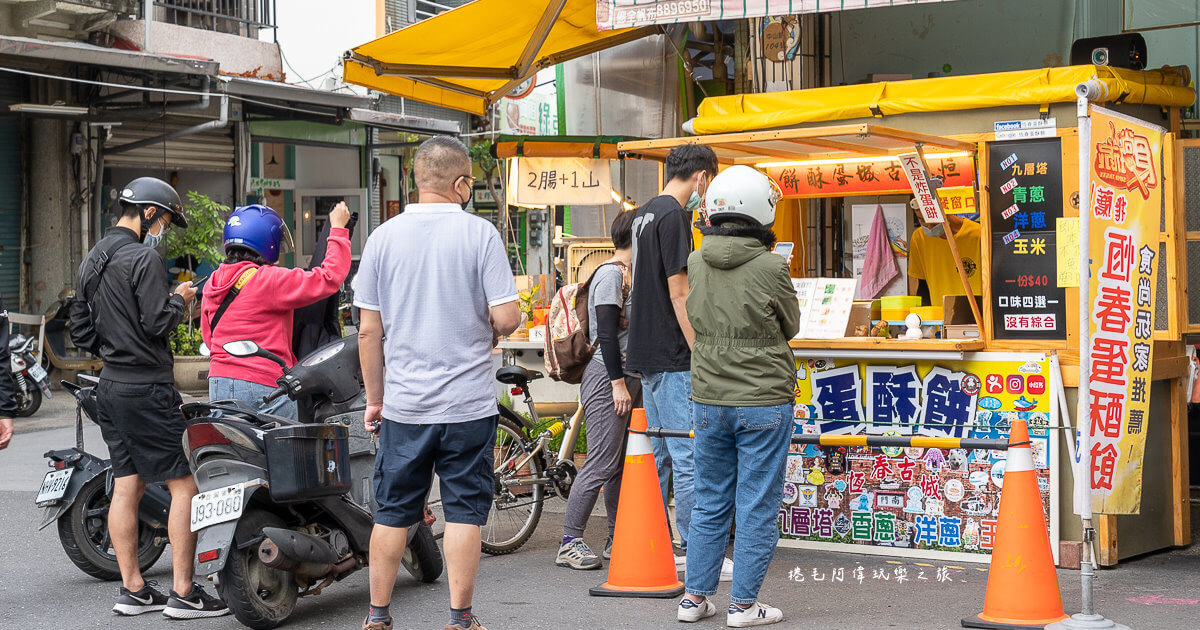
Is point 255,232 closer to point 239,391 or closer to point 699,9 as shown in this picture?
point 239,391

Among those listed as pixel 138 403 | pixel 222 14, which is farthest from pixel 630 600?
pixel 222 14

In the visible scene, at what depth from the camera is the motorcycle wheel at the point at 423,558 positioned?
5.91 meters

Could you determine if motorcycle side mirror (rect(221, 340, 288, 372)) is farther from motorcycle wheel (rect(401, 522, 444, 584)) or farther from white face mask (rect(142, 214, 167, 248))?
motorcycle wheel (rect(401, 522, 444, 584))

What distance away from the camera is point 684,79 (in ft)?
33.0

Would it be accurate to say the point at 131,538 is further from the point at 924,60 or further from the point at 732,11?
the point at 924,60

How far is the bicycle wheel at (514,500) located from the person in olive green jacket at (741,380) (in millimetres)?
1790

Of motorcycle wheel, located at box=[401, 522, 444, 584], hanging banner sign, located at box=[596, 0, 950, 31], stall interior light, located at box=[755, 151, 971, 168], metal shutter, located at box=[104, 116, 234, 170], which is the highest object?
metal shutter, located at box=[104, 116, 234, 170]

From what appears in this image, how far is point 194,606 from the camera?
5461mm

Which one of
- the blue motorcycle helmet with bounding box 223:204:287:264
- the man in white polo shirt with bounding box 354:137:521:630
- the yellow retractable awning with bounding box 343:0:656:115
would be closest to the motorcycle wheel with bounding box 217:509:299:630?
the man in white polo shirt with bounding box 354:137:521:630

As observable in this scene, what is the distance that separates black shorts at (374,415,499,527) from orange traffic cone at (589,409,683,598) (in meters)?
1.18

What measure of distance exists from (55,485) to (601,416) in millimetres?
2641

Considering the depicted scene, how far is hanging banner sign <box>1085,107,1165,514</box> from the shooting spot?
539 centimetres

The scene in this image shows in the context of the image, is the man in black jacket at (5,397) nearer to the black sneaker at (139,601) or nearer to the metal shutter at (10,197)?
the black sneaker at (139,601)

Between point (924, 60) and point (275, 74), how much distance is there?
37.8 feet
